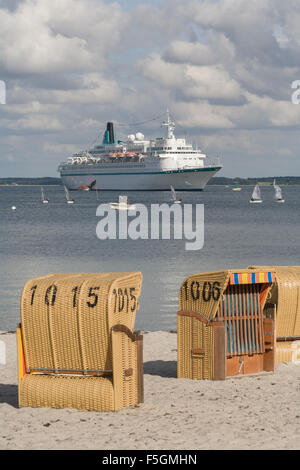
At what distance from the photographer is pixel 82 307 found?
809cm

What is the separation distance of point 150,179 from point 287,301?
446 ft

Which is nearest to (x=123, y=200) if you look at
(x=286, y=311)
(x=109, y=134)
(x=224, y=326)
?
(x=109, y=134)

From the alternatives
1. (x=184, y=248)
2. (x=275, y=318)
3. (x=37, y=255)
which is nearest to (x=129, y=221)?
(x=184, y=248)

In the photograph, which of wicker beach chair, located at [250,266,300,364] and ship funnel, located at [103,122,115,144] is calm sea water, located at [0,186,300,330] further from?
ship funnel, located at [103,122,115,144]

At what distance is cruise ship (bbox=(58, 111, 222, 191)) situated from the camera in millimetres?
144125

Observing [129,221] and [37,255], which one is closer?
[37,255]

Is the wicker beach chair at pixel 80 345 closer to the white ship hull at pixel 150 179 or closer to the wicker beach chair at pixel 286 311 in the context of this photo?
the wicker beach chair at pixel 286 311

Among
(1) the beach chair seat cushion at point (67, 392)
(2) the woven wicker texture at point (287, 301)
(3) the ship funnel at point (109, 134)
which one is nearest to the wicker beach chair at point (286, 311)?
(2) the woven wicker texture at point (287, 301)

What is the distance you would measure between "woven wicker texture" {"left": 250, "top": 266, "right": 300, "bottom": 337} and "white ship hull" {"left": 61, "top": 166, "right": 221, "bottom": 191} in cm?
13238

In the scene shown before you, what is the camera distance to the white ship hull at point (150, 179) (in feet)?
474

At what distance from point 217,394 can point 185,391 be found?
456 millimetres

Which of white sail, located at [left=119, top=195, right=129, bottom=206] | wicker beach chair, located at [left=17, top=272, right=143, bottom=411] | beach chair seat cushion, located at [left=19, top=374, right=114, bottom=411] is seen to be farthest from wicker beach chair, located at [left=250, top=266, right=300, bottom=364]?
white sail, located at [left=119, top=195, right=129, bottom=206]

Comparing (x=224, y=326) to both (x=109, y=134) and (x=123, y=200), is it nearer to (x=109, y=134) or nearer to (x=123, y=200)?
(x=123, y=200)

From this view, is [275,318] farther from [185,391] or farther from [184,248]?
[184,248]
